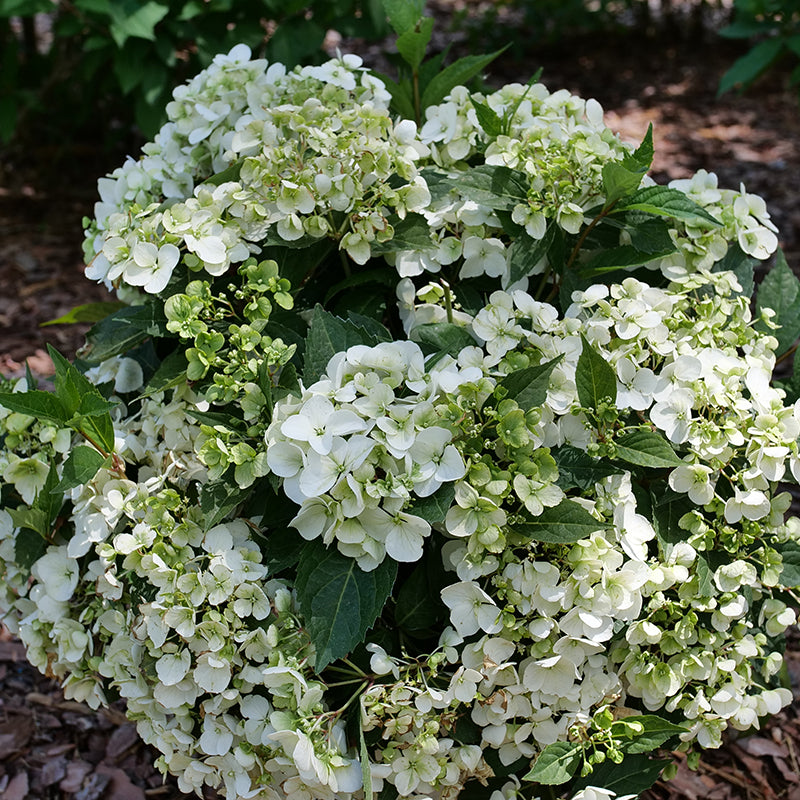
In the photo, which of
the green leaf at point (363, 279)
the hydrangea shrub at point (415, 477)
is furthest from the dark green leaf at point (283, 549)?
the green leaf at point (363, 279)

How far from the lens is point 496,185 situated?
1.70 m

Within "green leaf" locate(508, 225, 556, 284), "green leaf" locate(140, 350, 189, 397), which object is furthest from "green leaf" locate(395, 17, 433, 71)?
"green leaf" locate(140, 350, 189, 397)

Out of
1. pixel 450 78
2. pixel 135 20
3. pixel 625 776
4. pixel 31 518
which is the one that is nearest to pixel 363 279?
pixel 450 78

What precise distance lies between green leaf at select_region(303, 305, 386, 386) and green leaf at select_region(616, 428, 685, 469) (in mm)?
446

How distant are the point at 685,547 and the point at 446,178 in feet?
2.61

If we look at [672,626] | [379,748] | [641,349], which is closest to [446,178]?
[641,349]

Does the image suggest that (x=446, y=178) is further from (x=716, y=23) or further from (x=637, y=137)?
(x=716, y=23)

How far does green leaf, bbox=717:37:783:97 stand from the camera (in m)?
4.03

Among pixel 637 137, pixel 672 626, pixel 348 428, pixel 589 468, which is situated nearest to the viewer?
pixel 348 428

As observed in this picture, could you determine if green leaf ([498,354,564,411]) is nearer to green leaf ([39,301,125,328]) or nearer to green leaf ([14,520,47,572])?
green leaf ([14,520,47,572])

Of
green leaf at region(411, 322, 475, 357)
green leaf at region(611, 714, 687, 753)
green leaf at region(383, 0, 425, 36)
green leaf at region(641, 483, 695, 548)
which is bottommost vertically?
green leaf at region(611, 714, 687, 753)

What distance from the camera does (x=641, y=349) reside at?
1558 mm

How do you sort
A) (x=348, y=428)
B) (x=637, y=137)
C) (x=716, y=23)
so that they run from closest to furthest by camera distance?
(x=348, y=428)
(x=637, y=137)
(x=716, y=23)

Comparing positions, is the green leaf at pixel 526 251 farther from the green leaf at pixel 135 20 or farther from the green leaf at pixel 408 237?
the green leaf at pixel 135 20
